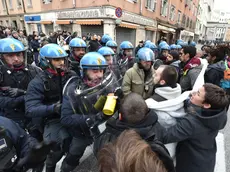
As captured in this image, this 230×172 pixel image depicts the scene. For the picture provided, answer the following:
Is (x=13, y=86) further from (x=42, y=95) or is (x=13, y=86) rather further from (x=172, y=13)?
(x=172, y=13)

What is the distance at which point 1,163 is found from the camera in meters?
0.95

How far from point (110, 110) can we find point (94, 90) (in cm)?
35

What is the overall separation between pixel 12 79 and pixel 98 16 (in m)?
9.14

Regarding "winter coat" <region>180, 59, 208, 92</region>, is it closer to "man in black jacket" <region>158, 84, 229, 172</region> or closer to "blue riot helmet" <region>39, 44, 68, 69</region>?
"man in black jacket" <region>158, 84, 229, 172</region>

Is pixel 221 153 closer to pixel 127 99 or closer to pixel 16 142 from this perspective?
pixel 127 99

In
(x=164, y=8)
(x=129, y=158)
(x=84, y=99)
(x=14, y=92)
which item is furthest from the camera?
(x=164, y=8)

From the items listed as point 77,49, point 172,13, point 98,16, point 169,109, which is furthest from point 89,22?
point 172,13

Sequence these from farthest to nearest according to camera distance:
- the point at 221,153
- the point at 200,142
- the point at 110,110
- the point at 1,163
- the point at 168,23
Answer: the point at 168,23, the point at 221,153, the point at 200,142, the point at 110,110, the point at 1,163

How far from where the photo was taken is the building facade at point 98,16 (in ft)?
32.8

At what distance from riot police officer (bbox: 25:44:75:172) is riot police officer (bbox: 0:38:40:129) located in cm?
26

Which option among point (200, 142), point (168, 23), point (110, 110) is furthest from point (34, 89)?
point (168, 23)

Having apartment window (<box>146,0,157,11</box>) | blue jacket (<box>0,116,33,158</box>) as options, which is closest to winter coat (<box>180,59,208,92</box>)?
blue jacket (<box>0,116,33,158</box>)

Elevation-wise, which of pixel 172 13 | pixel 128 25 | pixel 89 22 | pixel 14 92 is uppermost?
pixel 172 13

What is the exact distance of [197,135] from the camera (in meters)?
1.31
